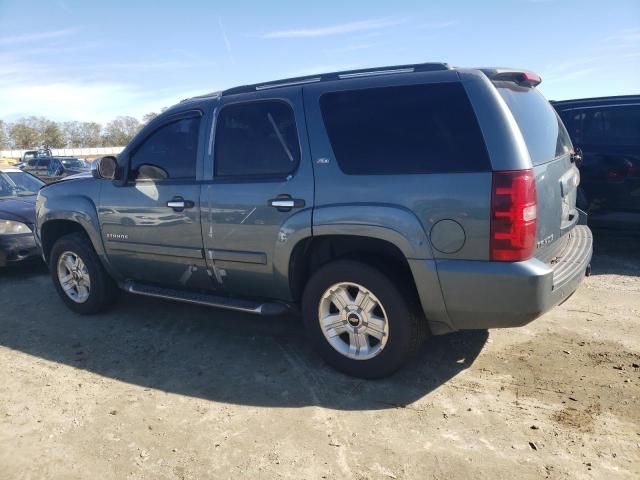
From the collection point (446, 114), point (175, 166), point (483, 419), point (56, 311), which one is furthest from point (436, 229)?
point (56, 311)

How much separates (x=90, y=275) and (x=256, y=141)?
2301 millimetres

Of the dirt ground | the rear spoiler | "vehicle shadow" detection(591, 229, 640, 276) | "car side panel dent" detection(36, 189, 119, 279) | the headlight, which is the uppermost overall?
the rear spoiler

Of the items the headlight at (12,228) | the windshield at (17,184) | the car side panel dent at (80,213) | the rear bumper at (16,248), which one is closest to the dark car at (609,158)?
the car side panel dent at (80,213)

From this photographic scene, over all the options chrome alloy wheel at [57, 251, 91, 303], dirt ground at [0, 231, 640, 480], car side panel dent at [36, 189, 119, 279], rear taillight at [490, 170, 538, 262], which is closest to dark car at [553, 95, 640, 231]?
dirt ground at [0, 231, 640, 480]

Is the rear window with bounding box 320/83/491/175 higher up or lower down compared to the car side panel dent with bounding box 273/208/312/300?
higher up

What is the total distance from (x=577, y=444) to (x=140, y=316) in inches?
152

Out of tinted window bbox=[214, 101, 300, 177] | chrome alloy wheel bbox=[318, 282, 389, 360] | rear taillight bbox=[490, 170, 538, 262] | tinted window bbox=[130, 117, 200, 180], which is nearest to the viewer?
rear taillight bbox=[490, 170, 538, 262]

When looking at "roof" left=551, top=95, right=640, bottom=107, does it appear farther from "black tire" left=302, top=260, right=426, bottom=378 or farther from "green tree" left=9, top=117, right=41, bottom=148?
"green tree" left=9, top=117, right=41, bottom=148

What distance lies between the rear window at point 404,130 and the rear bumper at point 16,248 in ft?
16.3

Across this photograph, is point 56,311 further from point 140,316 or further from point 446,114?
point 446,114

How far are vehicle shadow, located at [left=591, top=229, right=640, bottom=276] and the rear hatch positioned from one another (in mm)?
2461

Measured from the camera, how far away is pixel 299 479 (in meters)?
2.46

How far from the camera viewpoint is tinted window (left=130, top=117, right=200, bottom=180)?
403 cm

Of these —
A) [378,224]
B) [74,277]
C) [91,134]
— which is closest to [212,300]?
[378,224]
